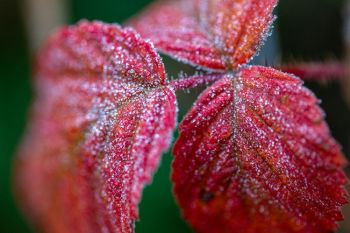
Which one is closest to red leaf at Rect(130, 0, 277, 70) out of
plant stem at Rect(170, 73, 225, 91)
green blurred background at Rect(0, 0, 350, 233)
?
plant stem at Rect(170, 73, 225, 91)

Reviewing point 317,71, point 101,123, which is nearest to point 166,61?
point 317,71

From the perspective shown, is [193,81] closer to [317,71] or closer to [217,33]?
[217,33]

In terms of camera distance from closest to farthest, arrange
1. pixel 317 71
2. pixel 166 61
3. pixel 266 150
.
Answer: pixel 266 150 < pixel 317 71 < pixel 166 61

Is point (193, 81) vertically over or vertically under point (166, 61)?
over

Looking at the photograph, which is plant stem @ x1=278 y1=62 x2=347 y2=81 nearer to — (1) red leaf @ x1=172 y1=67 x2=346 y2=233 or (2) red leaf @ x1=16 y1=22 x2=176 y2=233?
(1) red leaf @ x1=172 y1=67 x2=346 y2=233

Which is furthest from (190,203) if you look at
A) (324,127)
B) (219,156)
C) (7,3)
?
(7,3)

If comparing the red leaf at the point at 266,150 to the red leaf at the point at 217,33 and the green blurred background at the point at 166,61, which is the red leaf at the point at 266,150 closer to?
the red leaf at the point at 217,33
